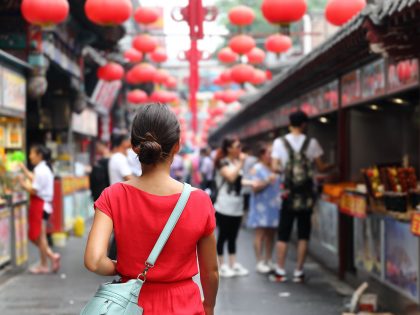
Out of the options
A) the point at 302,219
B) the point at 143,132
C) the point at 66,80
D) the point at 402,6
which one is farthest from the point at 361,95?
the point at 66,80

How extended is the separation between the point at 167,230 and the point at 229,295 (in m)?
6.15

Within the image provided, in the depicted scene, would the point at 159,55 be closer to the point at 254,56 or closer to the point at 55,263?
the point at 254,56

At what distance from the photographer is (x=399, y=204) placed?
25.9ft

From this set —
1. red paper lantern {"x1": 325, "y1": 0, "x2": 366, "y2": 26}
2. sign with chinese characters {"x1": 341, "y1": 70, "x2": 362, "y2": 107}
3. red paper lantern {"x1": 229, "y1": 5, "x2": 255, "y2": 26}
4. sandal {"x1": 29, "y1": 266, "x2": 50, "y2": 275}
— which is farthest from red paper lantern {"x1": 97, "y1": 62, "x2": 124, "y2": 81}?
red paper lantern {"x1": 325, "y1": 0, "x2": 366, "y2": 26}

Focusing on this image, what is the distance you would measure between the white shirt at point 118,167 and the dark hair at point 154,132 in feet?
21.0

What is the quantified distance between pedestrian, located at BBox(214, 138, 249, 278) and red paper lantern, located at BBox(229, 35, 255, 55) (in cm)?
399

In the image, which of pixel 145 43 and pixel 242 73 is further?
pixel 242 73

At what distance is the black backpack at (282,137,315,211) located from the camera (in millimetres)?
10008

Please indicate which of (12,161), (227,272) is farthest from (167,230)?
(12,161)

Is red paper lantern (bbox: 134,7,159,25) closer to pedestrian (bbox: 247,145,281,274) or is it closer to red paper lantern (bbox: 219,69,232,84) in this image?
pedestrian (bbox: 247,145,281,274)

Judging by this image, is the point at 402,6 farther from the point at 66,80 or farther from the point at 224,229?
the point at 66,80

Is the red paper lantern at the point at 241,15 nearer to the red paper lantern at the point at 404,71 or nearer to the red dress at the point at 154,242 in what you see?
the red paper lantern at the point at 404,71

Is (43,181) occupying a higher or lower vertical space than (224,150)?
lower

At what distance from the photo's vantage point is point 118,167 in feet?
32.3
